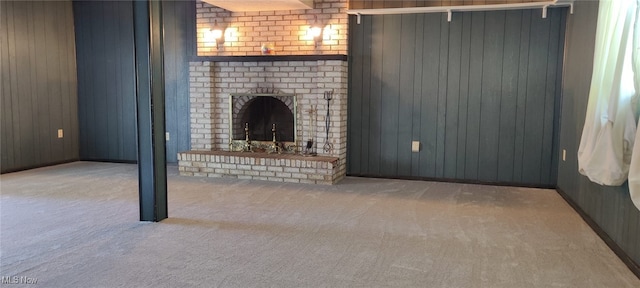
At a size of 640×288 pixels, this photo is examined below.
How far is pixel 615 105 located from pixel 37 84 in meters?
6.46

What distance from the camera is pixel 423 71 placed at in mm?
5562

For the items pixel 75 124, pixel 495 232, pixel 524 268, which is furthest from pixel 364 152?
pixel 75 124

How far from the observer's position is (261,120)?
20.3 ft

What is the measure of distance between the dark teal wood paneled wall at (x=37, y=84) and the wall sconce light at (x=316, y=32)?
3.55m

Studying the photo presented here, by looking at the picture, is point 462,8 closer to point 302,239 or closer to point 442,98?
point 442,98

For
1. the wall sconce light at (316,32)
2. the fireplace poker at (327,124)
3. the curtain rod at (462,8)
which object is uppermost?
the curtain rod at (462,8)

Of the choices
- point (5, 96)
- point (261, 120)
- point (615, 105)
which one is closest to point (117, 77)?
point (5, 96)

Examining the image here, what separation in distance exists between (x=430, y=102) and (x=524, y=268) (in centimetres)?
298

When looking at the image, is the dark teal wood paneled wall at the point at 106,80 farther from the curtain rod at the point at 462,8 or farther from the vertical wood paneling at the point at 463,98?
the vertical wood paneling at the point at 463,98

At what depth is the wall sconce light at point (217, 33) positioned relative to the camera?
19.8 ft

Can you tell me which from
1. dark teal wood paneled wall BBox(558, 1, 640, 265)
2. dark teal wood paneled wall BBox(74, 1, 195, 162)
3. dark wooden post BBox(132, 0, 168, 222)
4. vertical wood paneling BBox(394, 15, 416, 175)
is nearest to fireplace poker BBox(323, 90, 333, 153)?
vertical wood paneling BBox(394, 15, 416, 175)

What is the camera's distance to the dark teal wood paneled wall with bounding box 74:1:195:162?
6.45m

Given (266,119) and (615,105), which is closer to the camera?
(615,105)

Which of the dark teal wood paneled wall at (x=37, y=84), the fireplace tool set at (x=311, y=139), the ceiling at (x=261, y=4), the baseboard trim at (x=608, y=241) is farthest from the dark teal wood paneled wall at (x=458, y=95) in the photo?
the dark teal wood paneled wall at (x=37, y=84)
